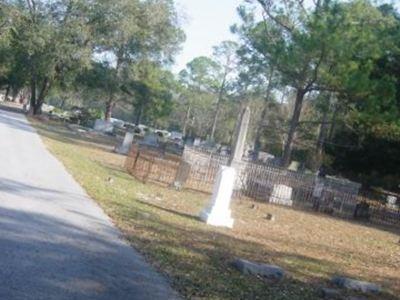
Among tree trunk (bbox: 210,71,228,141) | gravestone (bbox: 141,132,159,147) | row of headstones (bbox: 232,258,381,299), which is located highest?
tree trunk (bbox: 210,71,228,141)

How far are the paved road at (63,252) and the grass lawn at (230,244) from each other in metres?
0.40

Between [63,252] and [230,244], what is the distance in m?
4.25

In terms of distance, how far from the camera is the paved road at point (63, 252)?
5938mm

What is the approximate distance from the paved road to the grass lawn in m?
0.40

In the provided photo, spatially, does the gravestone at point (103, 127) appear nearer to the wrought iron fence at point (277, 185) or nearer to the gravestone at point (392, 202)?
the wrought iron fence at point (277, 185)

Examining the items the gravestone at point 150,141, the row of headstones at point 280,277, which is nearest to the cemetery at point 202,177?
the row of headstones at point 280,277

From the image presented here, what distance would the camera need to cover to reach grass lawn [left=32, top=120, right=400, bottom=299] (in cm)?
784

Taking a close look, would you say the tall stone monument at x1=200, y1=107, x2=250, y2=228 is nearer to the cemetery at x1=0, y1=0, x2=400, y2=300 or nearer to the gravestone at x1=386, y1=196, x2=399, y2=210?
the cemetery at x1=0, y1=0, x2=400, y2=300

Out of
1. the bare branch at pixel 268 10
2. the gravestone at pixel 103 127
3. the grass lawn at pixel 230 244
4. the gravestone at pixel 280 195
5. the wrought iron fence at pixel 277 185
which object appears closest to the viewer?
the grass lawn at pixel 230 244

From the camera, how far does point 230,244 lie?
11.0 m

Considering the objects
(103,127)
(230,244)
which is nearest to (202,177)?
(230,244)

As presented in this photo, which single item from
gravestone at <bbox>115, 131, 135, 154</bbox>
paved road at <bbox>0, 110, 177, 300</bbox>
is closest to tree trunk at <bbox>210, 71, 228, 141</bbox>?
gravestone at <bbox>115, 131, 135, 154</bbox>

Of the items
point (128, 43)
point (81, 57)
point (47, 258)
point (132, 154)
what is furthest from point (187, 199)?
point (128, 43)

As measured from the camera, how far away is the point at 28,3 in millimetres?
51531
